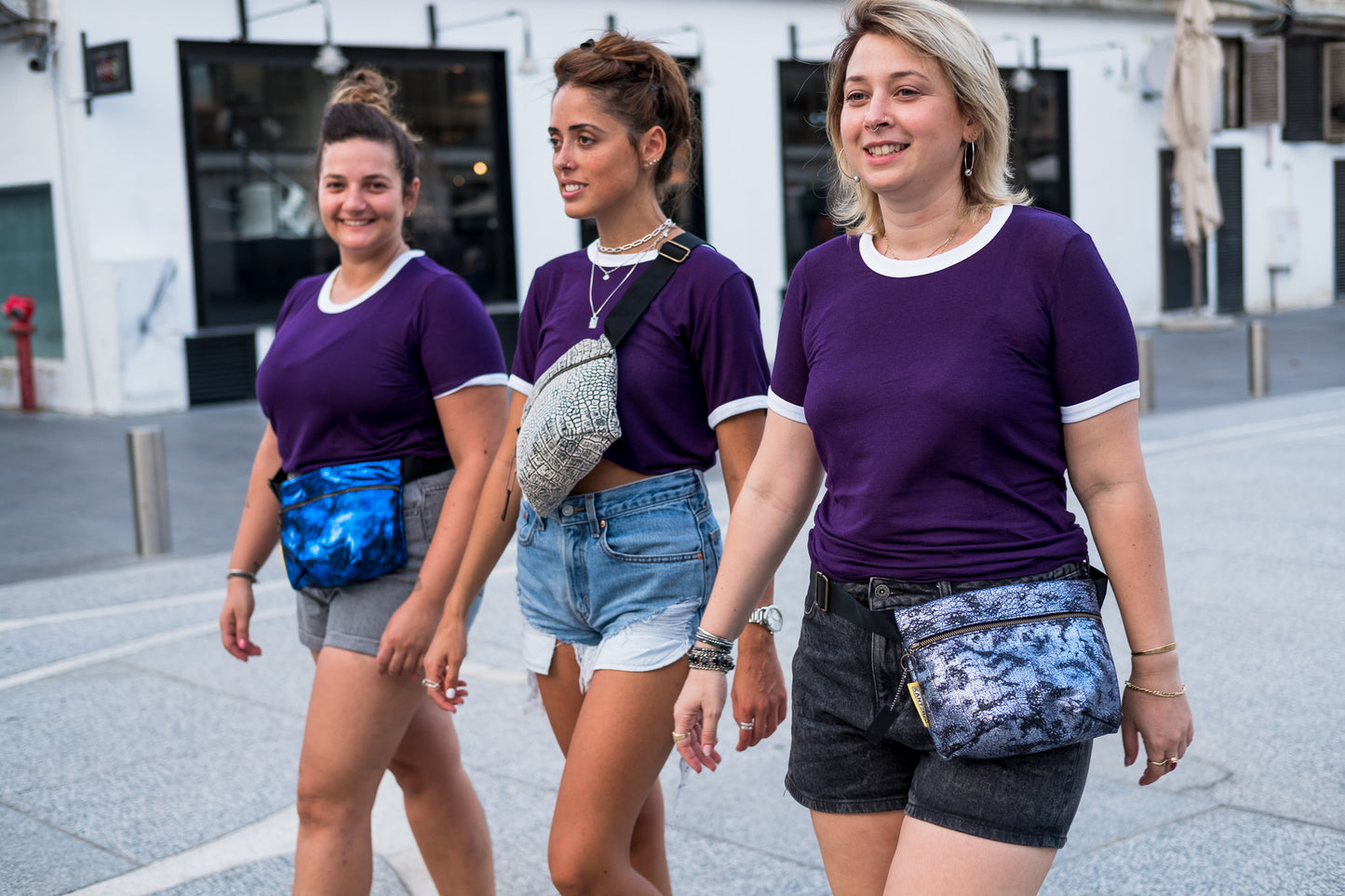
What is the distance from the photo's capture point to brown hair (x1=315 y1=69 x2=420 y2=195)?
Result: 3.34 m

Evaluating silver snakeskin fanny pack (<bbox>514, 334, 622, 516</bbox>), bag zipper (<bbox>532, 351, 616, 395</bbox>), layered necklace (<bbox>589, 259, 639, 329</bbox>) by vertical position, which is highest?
layered necklace (<bbox>589, 259, 639, 329</bbox>)

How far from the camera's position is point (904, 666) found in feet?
7.47

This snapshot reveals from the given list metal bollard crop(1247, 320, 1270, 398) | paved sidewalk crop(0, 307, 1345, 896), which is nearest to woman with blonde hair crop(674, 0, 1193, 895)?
paved sidewalk crop(0, 307, 1345, 896)

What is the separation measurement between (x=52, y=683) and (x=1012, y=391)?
4.62 m

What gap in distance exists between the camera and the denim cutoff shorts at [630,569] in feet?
9.46

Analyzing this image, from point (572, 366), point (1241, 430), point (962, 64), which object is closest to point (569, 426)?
point (572, 366)

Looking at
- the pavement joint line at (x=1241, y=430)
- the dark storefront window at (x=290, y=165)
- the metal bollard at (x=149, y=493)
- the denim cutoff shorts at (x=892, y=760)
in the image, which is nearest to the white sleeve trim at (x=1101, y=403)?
the denim cutoff shorts at (x=892, y=760)

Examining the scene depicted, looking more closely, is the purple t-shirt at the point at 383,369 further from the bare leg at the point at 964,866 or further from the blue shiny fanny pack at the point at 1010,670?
the bare leg at the point at 964,866

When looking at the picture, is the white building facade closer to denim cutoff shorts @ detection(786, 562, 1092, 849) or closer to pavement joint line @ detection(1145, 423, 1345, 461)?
pavement joint line @ detection(1145, 423, 1345, 461)

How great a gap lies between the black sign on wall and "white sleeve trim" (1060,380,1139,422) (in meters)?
13.5

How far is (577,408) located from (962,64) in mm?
949

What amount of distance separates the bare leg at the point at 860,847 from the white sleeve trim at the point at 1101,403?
676 millimetres

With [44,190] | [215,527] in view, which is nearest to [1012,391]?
[215,527]

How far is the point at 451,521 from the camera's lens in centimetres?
317
